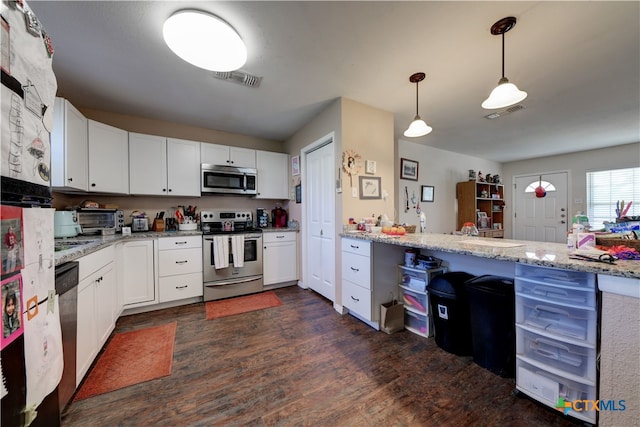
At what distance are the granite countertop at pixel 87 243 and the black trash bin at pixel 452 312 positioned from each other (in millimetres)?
2522

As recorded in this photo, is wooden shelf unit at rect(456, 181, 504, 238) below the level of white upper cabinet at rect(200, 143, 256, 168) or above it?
below

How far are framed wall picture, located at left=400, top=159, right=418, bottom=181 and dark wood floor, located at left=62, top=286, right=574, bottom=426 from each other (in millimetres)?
2958

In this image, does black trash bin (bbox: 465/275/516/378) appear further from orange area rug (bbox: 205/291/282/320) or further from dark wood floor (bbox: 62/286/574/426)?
orange area rug (bbox: 205/291/282/320)

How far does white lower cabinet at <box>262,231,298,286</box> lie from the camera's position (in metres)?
3.33

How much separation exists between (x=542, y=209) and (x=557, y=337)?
19.8 ft

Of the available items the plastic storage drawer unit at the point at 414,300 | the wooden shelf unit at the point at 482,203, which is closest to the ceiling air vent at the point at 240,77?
the plastic storage drawer unit at the point at 414,300

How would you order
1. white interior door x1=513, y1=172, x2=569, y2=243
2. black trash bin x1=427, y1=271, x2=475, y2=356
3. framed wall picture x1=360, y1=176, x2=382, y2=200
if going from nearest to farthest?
1. black trash bin x1=427, y1=271, x2=475, y2=356
2. framed wall picture x1=360, y1=176, x2=382, y2=200
3. white interior door x1=513, y1=172, x2=569, y2=243

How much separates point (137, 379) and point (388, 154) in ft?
10.3

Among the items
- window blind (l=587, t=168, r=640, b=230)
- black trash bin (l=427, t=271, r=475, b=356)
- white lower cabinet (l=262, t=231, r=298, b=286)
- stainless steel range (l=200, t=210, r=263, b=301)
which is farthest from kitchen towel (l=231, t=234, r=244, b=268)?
window blind (l=587, t=168, r=640, b=230)

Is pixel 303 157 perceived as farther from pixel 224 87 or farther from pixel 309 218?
pixel 224 87

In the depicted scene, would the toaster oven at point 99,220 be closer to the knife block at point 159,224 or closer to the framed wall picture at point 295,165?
the knife block at point 159,224

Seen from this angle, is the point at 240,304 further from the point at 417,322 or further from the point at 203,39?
the point at 203,39

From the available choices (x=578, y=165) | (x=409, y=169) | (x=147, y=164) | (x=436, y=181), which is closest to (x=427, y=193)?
(x=436, y=181)

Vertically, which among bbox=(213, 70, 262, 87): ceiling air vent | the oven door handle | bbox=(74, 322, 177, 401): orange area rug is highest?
bbox=(213, 70, 262, 87): ceiling air vent
